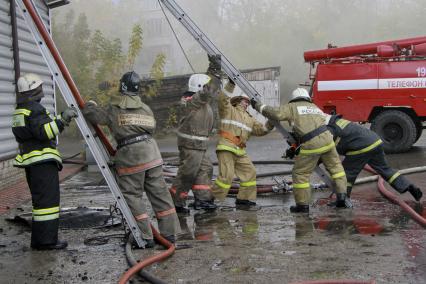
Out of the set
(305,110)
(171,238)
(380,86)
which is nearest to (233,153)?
(305,110)

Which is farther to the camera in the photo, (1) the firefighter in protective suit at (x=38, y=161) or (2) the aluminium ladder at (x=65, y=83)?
(1) the firefighter in protective suit at (x=38, y=161)

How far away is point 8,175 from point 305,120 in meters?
4.31

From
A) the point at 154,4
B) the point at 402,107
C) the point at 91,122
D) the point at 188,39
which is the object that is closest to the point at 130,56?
the point at 402,107

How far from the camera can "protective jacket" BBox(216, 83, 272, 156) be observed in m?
6.63

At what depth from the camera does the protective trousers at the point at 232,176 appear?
660 centimetres

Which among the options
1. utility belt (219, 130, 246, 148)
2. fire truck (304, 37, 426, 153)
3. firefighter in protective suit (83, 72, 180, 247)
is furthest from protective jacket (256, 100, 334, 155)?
fire truck (304, 37, 426, 153)

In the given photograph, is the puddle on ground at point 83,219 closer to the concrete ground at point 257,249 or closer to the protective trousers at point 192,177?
the concrete ground at point 257,249

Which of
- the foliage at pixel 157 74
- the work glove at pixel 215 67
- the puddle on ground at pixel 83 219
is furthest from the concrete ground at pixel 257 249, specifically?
the foliage at pixel 157 74

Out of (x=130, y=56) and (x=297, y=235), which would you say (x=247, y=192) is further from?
(x=130, y=56)

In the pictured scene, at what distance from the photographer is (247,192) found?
6727 millimetres

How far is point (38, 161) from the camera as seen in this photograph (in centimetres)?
473

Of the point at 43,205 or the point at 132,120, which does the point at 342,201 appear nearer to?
the point at 132,120

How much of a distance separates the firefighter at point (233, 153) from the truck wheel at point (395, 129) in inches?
211

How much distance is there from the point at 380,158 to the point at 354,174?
37 cm
